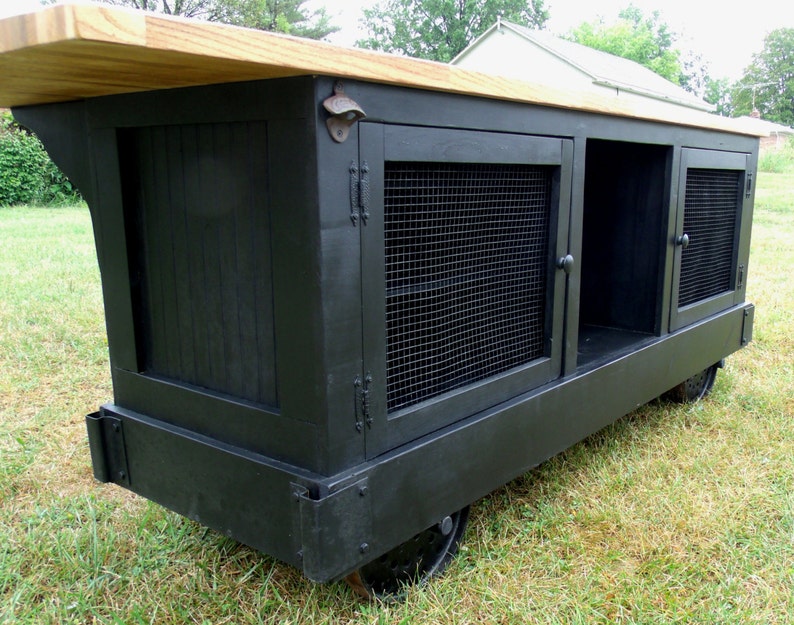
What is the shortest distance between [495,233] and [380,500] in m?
0.91

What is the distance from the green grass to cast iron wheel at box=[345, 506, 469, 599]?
5 cm

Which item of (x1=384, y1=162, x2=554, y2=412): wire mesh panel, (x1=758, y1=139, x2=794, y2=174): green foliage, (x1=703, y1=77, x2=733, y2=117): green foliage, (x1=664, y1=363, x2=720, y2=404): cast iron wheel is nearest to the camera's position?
(x1=384, y1=162, x2=554, y2=412): wire mesh panel

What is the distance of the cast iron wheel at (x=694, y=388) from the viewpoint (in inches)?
147

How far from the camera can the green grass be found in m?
2.04

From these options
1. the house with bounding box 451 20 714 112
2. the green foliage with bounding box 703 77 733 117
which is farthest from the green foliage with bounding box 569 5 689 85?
the house with bounding box 451 20 714 112

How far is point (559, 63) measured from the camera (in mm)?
24344

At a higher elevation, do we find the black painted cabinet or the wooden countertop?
the wooden countertop

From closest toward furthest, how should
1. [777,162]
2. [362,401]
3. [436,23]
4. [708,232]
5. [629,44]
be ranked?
[362,401]
[708,232]
[777,162]
[436,23]
[629,44]

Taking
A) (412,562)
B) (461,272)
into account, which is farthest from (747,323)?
(412,562)

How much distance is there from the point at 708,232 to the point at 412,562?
91.5 inches

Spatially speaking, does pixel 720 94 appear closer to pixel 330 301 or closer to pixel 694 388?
pixel 694 388

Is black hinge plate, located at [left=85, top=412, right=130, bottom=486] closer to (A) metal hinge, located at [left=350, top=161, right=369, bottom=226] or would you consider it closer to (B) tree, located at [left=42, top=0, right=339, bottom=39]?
(A) metal hinge, located at [left=350, top=161, right=369, bottom=226]

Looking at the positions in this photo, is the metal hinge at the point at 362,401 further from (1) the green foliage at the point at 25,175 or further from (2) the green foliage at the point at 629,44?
(2) the green foliage at the point at 629,44

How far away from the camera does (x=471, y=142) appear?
1980mm
